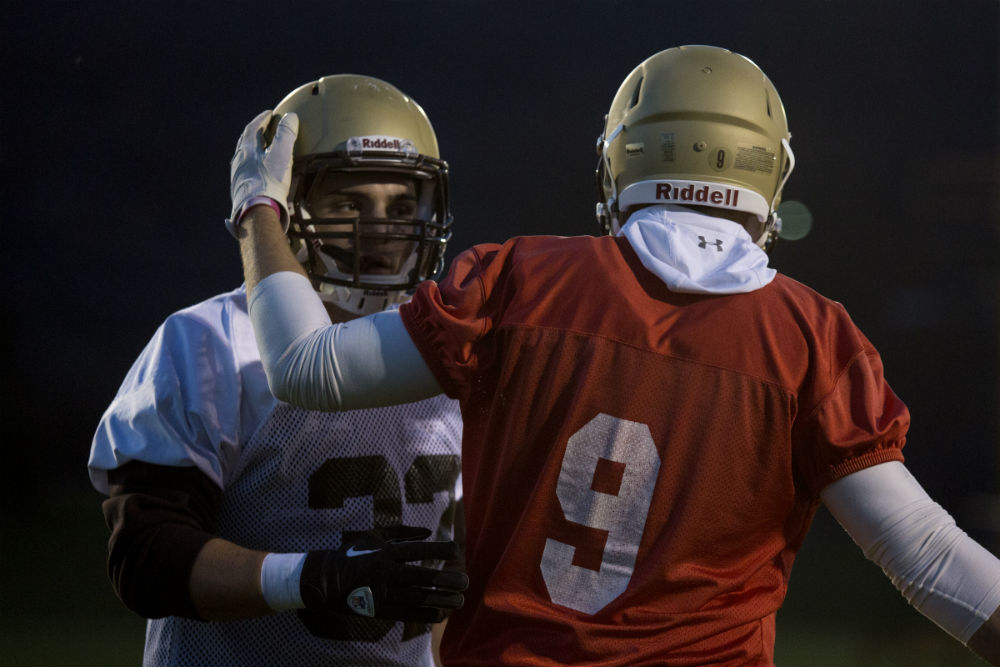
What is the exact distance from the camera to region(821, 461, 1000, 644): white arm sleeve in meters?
1.12

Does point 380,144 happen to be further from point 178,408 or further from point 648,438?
point 648,438

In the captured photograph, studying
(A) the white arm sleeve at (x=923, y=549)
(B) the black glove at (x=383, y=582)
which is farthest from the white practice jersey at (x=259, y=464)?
(A) the white arm sleeve at (x=923, y=549)

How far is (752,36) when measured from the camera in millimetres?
6043

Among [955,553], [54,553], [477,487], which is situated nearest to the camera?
[955,553]

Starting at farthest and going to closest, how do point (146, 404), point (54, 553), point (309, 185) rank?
point (54, 553)
point (309, 185)
point (146, 404)

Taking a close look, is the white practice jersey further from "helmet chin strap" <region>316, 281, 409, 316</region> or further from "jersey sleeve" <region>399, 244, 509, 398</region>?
"jersey sleeve" <region>399, 244, 509, 398</region>

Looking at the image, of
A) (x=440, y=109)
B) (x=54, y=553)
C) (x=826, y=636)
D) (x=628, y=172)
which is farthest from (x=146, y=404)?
(x=440, y=109)

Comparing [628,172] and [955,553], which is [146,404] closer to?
[628,172]

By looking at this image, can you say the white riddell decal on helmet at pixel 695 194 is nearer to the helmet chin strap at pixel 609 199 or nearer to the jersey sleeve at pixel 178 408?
the helmet chin strap at pixel 609 199

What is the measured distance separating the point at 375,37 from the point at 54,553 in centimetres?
356

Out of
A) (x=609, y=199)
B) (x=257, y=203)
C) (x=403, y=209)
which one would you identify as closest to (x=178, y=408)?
(x=257, y=203)

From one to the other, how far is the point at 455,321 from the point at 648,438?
0.88ft

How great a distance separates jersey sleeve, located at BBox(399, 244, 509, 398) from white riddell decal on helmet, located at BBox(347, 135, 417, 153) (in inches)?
25.3

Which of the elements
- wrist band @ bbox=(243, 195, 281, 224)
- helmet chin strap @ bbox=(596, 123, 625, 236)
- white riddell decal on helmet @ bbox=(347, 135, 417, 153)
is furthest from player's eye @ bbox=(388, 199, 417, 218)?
helmet chin strap @ bbox=(596, 123, 625, 236)
